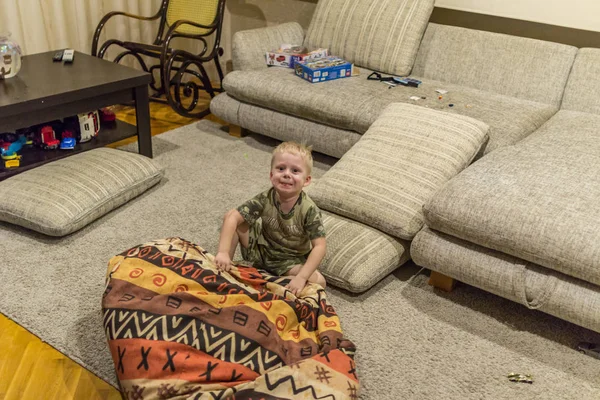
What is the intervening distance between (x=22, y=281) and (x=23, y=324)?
0.88ft

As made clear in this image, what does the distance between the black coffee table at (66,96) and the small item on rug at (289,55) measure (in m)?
0.86

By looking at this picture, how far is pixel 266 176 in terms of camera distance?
318 centimetres

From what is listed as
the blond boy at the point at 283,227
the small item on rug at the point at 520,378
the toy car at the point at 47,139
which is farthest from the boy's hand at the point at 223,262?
the toy car at the point at 47,139

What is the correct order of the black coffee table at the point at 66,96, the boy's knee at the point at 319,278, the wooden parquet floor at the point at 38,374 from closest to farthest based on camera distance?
the wooden parquet floor at the point at 38,374 → the boy's knee at the point at 319,278 → the black coffee table at the point at 66,96

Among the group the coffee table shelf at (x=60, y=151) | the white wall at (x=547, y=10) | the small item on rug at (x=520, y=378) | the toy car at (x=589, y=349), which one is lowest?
the small item on rug at (x=520, y=378)

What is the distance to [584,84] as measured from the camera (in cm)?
301

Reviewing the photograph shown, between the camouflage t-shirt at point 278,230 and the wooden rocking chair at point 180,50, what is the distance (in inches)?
69.5

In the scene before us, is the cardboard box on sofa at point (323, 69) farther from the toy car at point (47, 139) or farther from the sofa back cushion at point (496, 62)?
the toy car at point (47, 139)

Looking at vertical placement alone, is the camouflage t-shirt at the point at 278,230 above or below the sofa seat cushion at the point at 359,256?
above

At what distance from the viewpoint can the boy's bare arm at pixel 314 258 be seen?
201 cm

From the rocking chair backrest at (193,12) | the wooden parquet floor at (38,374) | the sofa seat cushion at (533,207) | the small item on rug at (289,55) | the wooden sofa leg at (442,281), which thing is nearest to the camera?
the wooden parquet floor at (38,374)

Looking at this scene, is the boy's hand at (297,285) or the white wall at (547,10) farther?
the white wall at (547,10)

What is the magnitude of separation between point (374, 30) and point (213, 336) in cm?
242

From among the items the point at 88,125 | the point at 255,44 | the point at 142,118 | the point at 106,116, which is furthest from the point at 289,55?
the point at 88,125
